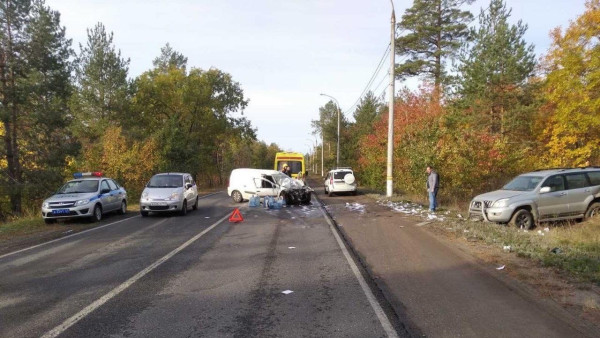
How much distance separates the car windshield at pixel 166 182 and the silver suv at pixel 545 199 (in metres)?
11.2

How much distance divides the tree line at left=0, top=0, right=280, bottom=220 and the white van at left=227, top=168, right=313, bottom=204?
8.58 meters

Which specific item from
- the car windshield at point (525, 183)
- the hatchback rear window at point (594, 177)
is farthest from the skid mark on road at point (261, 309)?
the hatchback rear window at point (594, 177)

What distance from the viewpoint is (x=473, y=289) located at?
20.3ft

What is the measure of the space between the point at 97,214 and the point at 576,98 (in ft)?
97.8

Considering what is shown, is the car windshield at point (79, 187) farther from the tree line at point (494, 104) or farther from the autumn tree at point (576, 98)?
the autumn tree at point (576, 98)

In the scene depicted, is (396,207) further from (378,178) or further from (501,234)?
(378,178)

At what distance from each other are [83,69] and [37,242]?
3058 centimetres

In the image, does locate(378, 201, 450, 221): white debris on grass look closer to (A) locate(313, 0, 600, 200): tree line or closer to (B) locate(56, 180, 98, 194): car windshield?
(A) locate(313, 0, 600, 200): tree line

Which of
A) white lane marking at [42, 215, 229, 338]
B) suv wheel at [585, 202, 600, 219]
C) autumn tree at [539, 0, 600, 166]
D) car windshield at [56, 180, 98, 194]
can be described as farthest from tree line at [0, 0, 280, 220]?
autumn tree at [539, 0, 600, 166]

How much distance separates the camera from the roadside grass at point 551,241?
725 cm

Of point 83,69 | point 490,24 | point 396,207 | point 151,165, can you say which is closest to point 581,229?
A: point 396,207

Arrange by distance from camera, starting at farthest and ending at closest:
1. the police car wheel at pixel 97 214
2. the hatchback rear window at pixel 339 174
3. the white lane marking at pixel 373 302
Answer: the hatchback rear window at pixel 339 174
the police car wheel at pixel 97 214
the white lane marking at pixel 373 302

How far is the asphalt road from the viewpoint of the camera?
4812 millimetres

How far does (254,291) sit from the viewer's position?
6.21m
